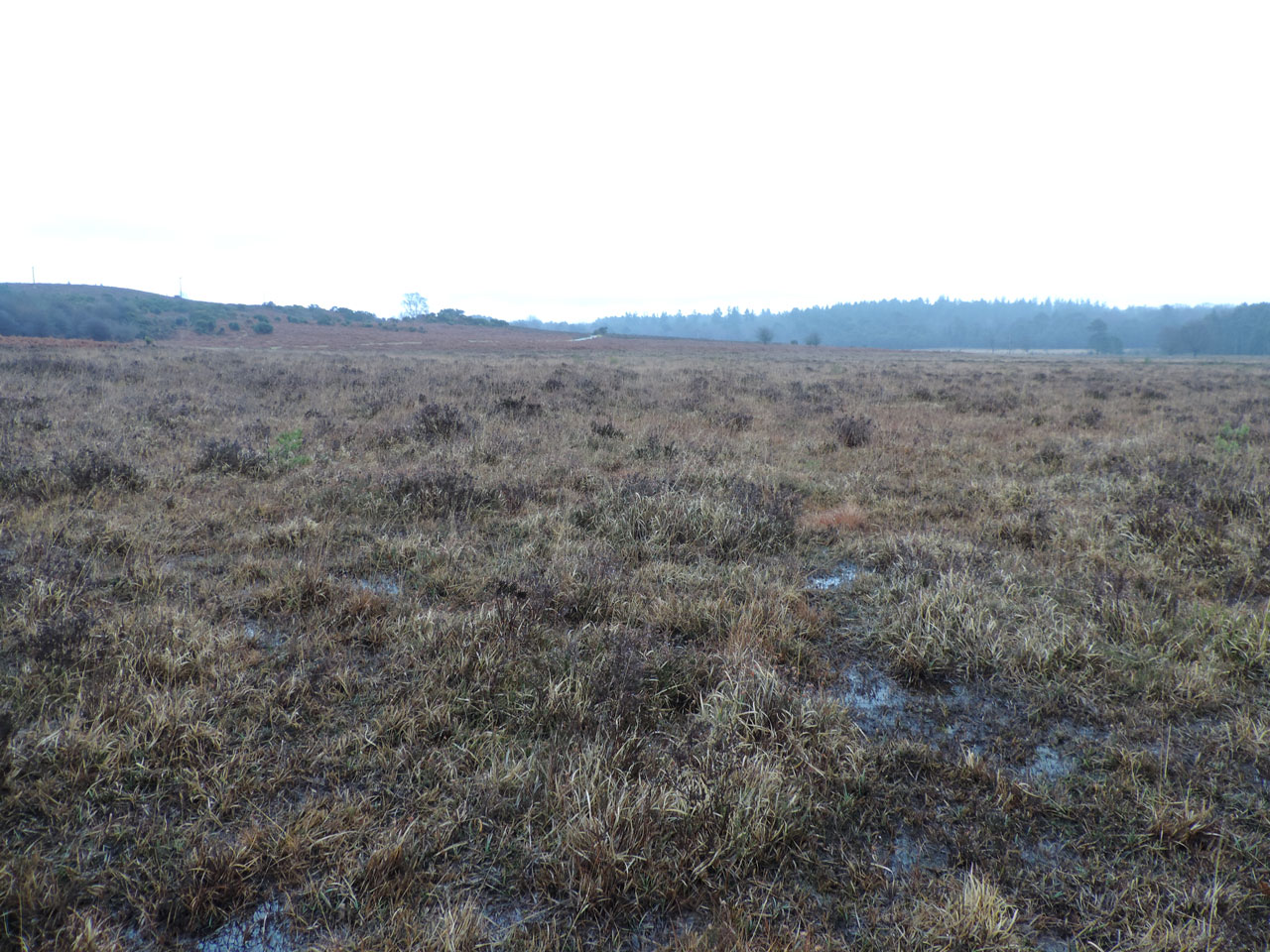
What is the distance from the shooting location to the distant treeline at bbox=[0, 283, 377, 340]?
46250 millimetres

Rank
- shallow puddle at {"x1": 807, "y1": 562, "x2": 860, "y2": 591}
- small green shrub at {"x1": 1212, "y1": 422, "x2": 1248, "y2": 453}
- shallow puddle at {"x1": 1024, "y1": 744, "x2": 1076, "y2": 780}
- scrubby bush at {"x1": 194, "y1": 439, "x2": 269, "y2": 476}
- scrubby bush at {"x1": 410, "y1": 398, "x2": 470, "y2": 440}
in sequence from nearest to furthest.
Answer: shallow puddle at {"x1": 1024, "y1": 744, "x2": 1076, "y2": 780}
shallow puddle at {"x1": 807, "y1": 562, "x2": 860, "y2": 591}
scrubby bush at {"x1": 194, "y1": 439, "x2": 269, "y2": 476}
small green shrub at {"x1": 1212, "y1": 422, "x2": 1248, "y2": 453}
scrubby bush at {"x1": 410, "y1": 398, "x2": 470, "y2": 440}

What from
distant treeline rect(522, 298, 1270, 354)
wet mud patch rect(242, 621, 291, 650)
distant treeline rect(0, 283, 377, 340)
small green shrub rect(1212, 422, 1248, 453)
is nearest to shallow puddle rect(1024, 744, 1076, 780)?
wet mud patch rect(242, 621, 291, 650)

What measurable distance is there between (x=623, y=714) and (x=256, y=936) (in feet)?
5.40

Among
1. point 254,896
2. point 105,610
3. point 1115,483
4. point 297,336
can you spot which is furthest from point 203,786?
point 297,336

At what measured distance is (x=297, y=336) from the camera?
5188cm

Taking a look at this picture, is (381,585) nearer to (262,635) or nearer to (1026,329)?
(262,635)

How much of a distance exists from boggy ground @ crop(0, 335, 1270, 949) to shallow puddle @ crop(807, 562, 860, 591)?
42 millimetres

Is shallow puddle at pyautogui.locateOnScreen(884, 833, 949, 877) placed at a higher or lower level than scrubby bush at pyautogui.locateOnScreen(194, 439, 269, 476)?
lower

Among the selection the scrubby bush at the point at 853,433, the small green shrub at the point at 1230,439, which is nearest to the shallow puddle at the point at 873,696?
the scrubby bush at the point at 853,433

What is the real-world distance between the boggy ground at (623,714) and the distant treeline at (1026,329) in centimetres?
7693

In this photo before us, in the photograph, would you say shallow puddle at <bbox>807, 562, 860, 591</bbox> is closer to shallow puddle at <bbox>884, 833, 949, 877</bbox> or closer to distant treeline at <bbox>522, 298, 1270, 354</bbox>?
shallow puddle at <bbox>884, 833, 949, 877</bbox>

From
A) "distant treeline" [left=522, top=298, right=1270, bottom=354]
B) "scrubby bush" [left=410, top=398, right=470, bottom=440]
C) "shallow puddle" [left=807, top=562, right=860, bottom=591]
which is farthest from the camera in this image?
"distant treeline" [left=522, top=298, right=1270, bottom=354]

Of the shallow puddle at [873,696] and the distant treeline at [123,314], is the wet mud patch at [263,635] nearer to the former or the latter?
the shallow puddle at [873,696]

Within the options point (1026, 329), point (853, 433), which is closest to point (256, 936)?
point (853, 433)
